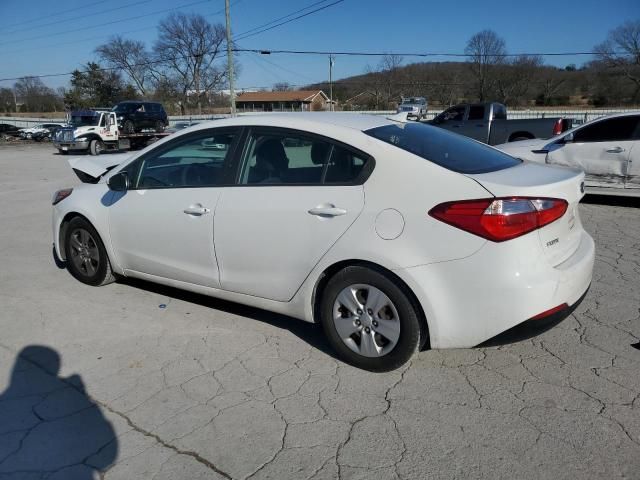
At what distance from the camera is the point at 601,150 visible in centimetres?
789

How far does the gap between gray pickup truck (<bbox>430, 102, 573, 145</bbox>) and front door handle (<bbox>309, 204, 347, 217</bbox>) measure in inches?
444

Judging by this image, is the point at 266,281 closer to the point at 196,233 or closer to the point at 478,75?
the point at 196,233

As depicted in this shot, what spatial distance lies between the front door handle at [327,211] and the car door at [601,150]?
6433mm

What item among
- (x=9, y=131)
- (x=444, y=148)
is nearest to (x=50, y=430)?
(x=444, y=148)

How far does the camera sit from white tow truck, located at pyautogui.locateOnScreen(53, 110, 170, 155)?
22.6 meters

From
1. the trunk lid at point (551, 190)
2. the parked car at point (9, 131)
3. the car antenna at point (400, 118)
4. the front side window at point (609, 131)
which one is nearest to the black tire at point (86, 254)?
the car antenna at point (400, 118)

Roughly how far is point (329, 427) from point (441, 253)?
110 centimetres

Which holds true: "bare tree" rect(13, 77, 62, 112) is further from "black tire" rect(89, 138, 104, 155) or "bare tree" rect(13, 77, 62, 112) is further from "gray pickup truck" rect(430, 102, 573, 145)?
"gray pickup truck" rect(430, 102, 573, 145)

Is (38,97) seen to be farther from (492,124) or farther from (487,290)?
(487,290)

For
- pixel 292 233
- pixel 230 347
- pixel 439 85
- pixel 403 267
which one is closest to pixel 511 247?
pixel 403 267

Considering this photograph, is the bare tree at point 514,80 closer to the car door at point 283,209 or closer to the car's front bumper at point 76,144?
the car's front bumper at point 76,144

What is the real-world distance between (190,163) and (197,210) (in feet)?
1.93

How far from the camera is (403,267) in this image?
9.23 feet

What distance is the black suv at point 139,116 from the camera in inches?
1022
